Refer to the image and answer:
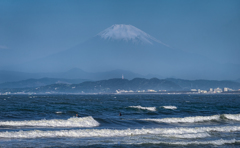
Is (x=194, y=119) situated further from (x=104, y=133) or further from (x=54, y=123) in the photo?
(x=54, y=123)

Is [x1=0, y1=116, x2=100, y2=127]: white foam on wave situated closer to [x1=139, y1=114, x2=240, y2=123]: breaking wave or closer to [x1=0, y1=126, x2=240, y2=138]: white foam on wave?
[x1=0, y1=126, x2=240, y2=138]: white foam on wave

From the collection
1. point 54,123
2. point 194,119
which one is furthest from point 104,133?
point 194,119

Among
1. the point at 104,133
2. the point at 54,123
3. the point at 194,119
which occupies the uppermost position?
the point at 54,123

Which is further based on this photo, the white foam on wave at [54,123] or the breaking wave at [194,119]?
the breaking wave at [194,119]

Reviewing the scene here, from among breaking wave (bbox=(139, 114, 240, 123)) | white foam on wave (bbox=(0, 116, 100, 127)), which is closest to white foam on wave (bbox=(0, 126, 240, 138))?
white foam on wave (bbox=(0, 116, 100, 127))

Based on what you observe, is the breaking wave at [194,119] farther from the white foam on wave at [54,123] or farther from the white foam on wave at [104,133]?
the white foam on wave at [54,123]

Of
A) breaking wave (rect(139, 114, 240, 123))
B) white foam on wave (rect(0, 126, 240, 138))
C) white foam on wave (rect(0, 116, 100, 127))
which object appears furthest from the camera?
breaking wave (rect(139, 114, 240, 123))

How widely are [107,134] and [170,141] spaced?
6381 millimetres

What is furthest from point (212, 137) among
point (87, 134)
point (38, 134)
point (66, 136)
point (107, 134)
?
point (38, 134)

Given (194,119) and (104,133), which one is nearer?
(104,133)

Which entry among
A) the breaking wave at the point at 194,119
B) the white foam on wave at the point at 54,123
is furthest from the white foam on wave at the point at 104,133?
the breaking wave at the point at 194,119

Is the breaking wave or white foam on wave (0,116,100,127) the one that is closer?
white foam on wave (0,116,100,127)

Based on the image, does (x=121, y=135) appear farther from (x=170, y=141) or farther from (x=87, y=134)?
(x=170, y=141)

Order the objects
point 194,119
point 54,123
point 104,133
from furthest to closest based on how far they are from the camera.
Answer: point 194,119, point 54,123, point 104,133
